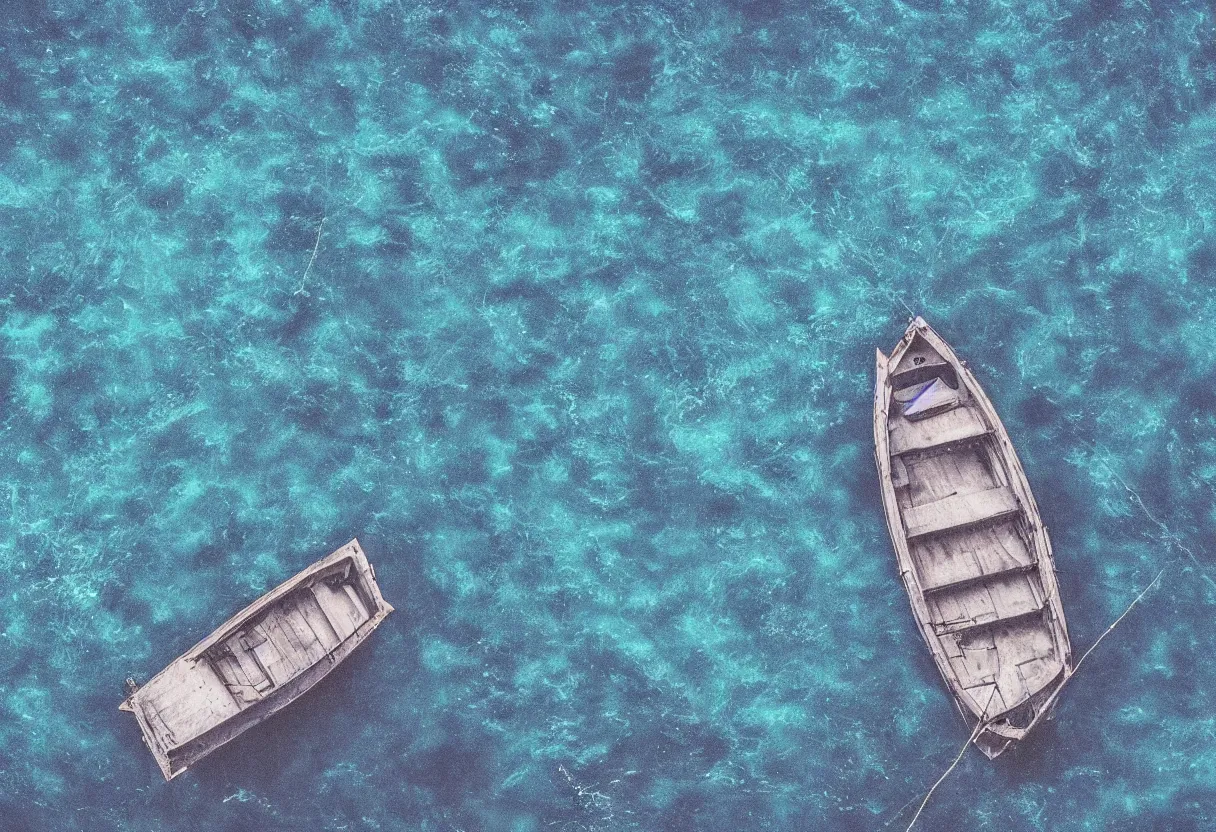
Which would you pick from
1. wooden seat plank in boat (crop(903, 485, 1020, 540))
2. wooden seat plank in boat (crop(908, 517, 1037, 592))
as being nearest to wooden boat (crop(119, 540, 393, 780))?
wooden seat plank in boat (crop(903, 485, 1020, 540))

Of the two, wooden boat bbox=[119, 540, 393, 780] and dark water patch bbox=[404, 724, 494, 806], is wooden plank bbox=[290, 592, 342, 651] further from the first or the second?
dark water patch bbox=[404, 724, 494, 806]

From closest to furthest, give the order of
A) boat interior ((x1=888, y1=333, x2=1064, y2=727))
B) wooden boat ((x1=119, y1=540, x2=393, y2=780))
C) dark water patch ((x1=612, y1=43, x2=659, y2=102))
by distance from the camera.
Result: wooden boat ((x1=119, y1=540, x2=393, y2=780)) → boat interior ((x1=888, y1=333, x2=1064, y2=727)) → dark water patch ((x1=612, y1=43, x2=659, y2=102))

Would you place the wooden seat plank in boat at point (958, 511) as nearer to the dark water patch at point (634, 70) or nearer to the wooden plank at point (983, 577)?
the wooden plank at point (983, 577)

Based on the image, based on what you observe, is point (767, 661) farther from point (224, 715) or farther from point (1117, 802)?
point (224, 715)

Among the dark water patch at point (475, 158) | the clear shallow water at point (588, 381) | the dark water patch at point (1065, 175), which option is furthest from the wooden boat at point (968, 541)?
the dark water patch at point (475, 158)

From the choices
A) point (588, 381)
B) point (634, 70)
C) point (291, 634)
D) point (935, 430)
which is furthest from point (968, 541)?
point (291, 634)

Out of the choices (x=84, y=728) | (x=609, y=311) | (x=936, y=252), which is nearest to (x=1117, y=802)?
(x=936, y=252)
